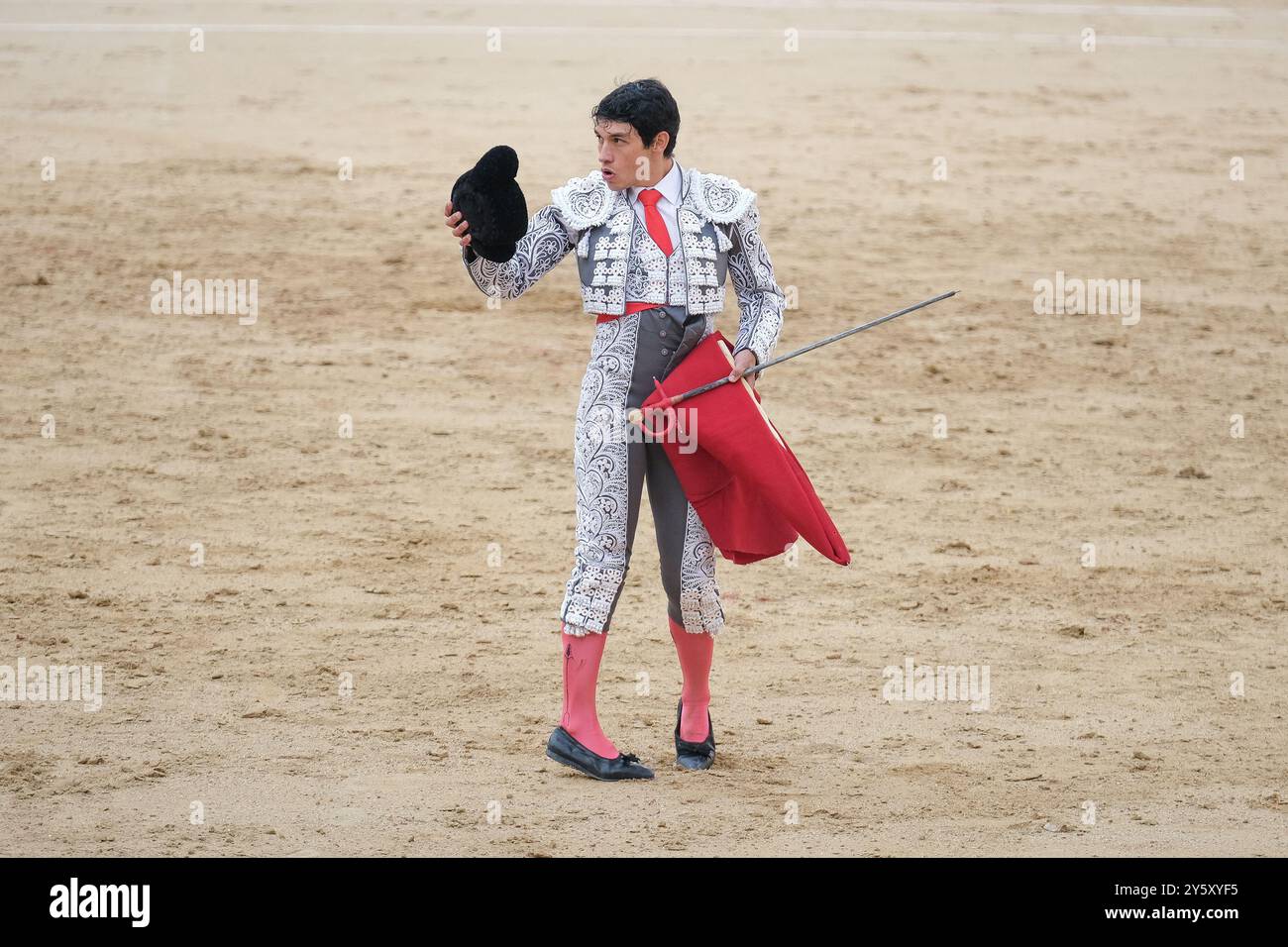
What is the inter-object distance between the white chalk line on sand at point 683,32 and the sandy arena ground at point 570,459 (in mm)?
207

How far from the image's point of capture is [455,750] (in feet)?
17.4

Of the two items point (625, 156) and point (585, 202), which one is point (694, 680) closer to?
point (585, 202)

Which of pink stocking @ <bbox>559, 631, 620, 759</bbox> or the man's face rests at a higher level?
the man's face

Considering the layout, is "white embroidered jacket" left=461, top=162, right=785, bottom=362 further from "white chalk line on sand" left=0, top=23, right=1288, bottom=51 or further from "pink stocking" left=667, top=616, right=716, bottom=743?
"white chalk line on sand" left=0, top=23, right=1288, bottom=51

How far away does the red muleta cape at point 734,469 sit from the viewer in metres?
4.85

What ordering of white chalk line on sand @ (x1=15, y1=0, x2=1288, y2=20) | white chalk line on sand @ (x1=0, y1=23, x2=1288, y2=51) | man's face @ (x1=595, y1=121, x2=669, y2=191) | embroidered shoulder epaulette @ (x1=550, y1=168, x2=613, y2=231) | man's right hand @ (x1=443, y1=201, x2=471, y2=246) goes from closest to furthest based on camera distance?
man's right hand @ (x1=443, y1=201, x2=471, y2=246) → man's face @ (x1=595, y1=121, x2=669, y2=191) → embroidered shoulder epaulette @ (x1=550, y1=168, x2=613, y2=231) → white chalk line on sand @ (x1=0, y1=23, x2=1288, y2=51) → white chalk line on sand @ (x1=15, y1=0, x2=1288, y2=20)

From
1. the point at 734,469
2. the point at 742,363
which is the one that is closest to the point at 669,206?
the point at 742,363

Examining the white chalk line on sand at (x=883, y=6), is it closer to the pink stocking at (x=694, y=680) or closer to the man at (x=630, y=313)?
the man at (x=630, y=313)

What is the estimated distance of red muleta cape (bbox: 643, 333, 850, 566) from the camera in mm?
4852

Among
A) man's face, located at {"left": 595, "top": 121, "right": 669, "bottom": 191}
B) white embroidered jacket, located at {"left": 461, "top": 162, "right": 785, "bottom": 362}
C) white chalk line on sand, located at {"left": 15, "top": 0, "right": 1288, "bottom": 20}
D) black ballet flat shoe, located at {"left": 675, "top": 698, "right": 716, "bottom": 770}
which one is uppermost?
white chalk line on sand, located at {"left": 15, "top": 0, "right": 1288, "bottom": 20}

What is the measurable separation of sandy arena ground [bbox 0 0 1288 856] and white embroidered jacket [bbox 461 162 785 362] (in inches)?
57.6

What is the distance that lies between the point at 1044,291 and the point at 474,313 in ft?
11.9

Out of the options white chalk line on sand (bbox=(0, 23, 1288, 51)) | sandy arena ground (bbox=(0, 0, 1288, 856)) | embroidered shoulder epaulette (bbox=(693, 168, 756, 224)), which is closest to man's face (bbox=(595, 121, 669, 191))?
embroidered shoulder epaulette (bbox=(693, 168, 756, 224))

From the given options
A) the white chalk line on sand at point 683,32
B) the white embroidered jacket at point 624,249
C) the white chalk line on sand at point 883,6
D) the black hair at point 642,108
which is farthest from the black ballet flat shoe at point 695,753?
the white chalk line on sand at point 883,6
